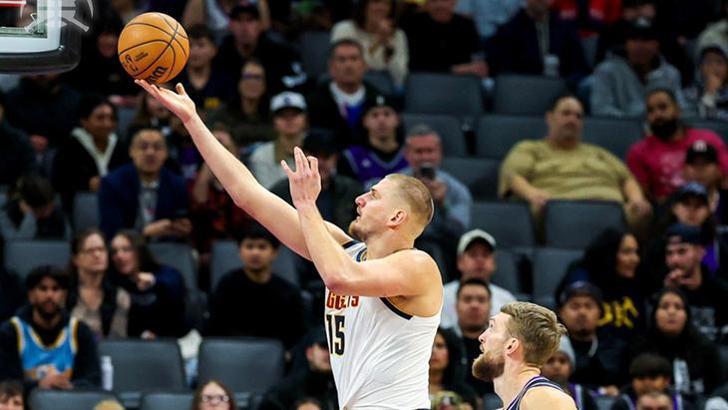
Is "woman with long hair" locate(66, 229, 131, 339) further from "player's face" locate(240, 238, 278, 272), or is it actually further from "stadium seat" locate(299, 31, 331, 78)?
"stadium seat" locate(299, 31, 331, 78)

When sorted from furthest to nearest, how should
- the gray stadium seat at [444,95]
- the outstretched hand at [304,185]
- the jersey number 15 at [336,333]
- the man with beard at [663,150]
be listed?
the gray stadium seat at [444,95] → the man with beard at [663,150] → the jersey number 15 at [336,333] → the outstretched hand at [304,185]

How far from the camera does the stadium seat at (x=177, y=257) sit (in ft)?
39.0

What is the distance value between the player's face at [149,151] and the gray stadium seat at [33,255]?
0.94 m

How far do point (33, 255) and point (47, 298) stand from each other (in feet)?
3.58

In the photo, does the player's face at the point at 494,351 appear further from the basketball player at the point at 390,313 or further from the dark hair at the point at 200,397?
the dark hair at the point at 200,397

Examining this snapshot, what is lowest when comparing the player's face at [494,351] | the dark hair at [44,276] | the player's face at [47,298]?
the player's face at [494,351]

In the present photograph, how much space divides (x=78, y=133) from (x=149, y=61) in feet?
20.3

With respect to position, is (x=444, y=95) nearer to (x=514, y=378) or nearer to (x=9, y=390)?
(x=9, y=390)

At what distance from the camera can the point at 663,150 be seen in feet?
44.3

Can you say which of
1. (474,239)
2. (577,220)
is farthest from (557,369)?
(577,220)

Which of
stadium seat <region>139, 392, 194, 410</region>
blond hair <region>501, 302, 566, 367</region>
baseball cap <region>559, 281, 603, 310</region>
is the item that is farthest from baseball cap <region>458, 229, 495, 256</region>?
blond hair <region>501, 302, 566, 367</region>

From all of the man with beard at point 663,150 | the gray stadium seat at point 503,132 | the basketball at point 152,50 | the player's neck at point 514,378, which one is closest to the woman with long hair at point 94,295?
the gray stadium seat at point 503,132

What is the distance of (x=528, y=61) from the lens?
1519cm

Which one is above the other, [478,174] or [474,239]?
[478,174]
